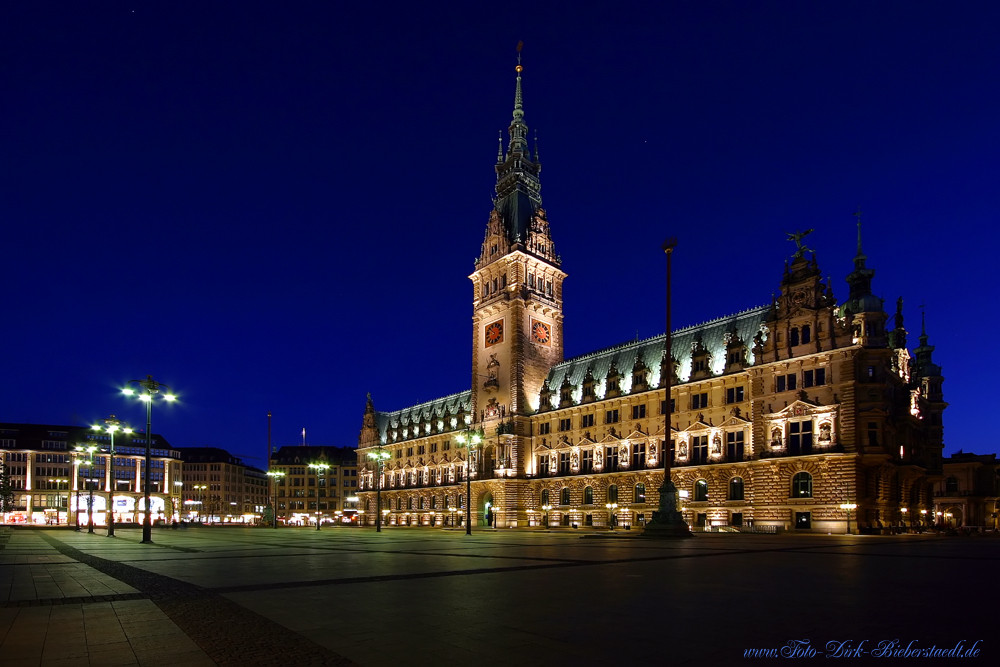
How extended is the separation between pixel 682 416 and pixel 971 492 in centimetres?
5849

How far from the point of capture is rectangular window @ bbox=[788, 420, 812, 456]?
6172 centimetres

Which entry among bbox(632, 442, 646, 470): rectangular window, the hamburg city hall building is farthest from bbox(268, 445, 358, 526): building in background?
bbox(632, 442, 646, 470): rectangular window

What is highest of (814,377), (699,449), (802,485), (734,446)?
(814,377)

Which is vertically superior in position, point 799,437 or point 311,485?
point 799,437

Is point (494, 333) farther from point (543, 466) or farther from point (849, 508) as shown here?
point (849, 508)

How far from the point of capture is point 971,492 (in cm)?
10381

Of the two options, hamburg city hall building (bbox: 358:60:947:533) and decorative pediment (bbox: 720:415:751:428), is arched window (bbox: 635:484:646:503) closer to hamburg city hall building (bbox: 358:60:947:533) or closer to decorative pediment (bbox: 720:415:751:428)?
hamburg city hall building (bbox: 358:60:947:533)

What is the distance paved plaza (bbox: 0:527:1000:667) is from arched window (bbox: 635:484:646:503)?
58399mm

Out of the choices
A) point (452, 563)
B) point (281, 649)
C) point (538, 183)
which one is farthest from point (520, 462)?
point (281, 649)

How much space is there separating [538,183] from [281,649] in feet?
349

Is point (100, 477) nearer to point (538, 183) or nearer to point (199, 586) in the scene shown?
point (538, 183)

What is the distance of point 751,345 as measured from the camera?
7194 centimetres

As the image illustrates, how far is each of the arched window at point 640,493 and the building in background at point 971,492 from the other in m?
52.4

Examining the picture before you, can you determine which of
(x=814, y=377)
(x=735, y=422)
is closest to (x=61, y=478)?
(x=735, y=422)
